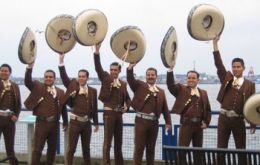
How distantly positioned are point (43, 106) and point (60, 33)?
131 cm

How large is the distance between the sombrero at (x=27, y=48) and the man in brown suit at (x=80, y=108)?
1.63 feet

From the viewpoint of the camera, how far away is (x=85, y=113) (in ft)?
28.0

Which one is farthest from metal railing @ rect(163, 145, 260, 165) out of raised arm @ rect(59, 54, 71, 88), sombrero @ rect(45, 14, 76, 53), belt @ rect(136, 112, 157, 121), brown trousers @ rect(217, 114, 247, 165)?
sombrero @ rect(45, 14, 76, 53)

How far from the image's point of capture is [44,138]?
28.0ft

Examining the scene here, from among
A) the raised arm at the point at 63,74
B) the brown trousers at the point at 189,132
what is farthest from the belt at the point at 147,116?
the raised arm at the point at 63,74

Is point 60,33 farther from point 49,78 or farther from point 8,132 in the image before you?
point 8,132

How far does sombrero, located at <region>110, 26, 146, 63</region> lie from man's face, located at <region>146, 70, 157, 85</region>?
29 centimetres

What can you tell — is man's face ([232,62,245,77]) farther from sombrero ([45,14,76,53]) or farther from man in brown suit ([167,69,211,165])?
sombrero ([45,14,76,53])

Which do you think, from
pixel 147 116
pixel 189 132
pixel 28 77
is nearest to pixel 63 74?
pixel 28 77

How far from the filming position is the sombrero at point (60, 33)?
→ 29.2ft

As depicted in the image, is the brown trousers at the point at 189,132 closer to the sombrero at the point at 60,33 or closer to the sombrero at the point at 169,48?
the sombrero at the point at 169,48

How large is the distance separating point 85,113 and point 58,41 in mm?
1353

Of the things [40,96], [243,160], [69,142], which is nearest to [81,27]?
[40,96]

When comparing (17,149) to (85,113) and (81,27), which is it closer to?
(85,113)
